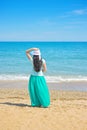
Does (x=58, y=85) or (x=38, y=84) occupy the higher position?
(x=38, y=84)

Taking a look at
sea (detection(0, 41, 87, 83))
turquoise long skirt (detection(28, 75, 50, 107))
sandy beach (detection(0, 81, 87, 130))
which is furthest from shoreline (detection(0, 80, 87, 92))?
sandy beach (detection(0, 81, 87, 130))

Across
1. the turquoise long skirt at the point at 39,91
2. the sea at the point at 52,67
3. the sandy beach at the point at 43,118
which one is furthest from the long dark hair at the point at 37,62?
the sea at the point at 52,67

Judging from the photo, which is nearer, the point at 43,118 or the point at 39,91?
the point at 43,118

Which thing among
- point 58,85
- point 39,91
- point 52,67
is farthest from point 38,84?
point 52,67

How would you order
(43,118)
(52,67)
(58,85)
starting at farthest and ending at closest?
(52,67)
(58,85)
(43,118)

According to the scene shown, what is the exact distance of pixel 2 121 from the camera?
7.35 metres

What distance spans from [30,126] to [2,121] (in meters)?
0.72

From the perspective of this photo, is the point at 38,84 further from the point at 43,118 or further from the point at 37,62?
the point at 43,118

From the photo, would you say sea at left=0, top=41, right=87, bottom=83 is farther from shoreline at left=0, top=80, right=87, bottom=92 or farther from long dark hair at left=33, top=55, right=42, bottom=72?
long dark hair at left=33, top=55, right=42, bottom=72

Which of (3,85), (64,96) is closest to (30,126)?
(64,96)

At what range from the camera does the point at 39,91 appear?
890cm

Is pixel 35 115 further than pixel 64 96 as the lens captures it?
No

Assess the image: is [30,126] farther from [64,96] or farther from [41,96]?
[64,96]

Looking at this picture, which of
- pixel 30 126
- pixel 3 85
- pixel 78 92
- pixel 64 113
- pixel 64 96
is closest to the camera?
pixel 30 126
